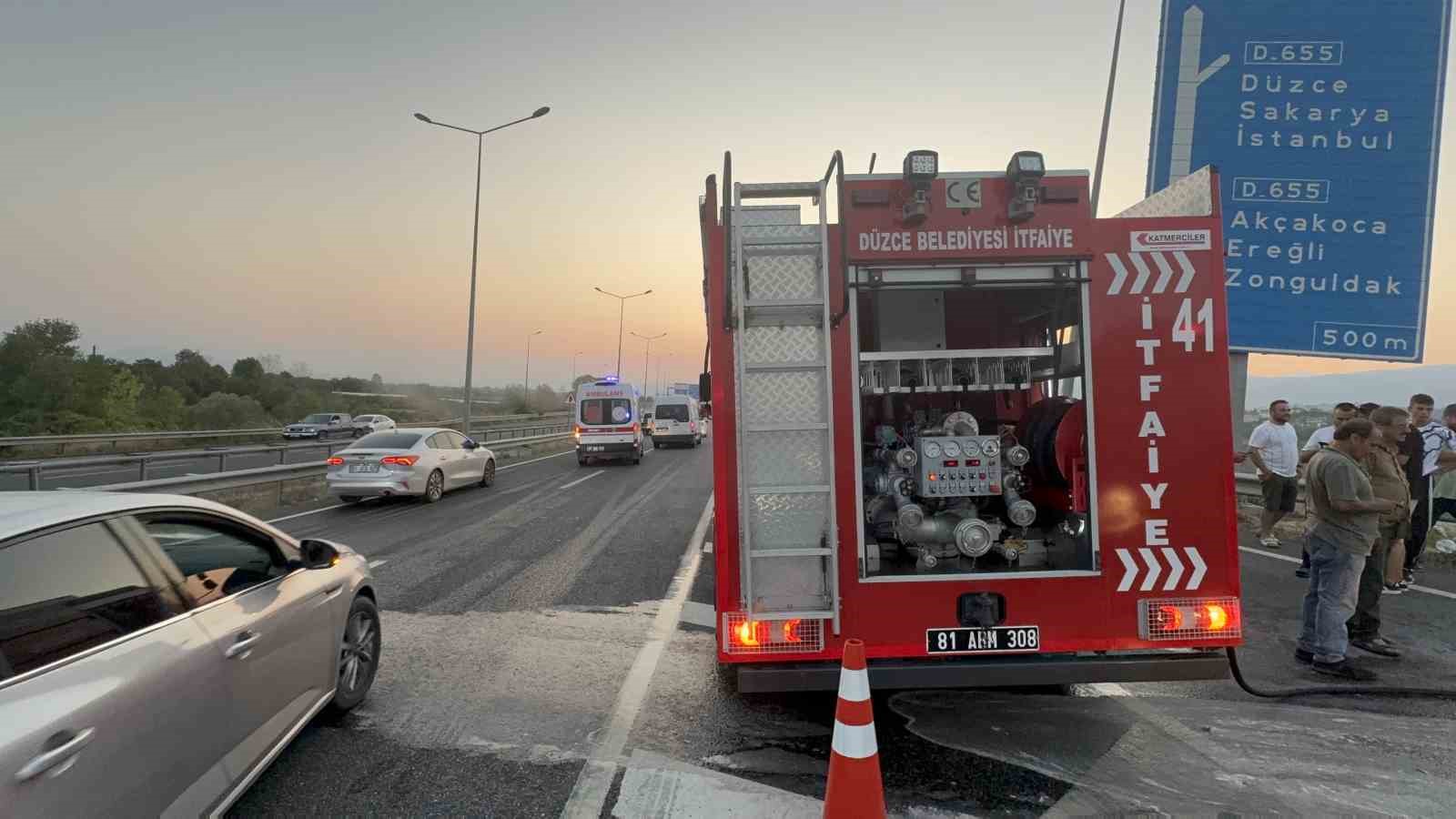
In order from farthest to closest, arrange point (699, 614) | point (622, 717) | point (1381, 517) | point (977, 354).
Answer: point (699, 614), point (1381, 517), point (622, 717), point (977, 354)

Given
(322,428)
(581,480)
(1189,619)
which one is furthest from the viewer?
(322,428)

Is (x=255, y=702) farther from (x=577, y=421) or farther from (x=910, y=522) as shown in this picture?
(x=577, y=421)

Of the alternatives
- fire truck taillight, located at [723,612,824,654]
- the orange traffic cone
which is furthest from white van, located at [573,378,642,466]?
the orange traffic cone

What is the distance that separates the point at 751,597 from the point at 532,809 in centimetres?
126

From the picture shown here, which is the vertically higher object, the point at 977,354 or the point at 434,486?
the point at 977,354

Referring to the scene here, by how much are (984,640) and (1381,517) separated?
3.85 m

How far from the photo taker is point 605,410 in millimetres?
23625

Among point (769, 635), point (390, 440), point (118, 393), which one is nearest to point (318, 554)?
point (769, 635)

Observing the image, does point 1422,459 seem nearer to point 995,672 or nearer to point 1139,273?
point 1139,273

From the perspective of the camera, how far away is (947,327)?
512 cm

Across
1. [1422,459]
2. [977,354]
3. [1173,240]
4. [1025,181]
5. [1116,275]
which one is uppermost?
[1025,181]

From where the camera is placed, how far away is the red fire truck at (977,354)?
351cm

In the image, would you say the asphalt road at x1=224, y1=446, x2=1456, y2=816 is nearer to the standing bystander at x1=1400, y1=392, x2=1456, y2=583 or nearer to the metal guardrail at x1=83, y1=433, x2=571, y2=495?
the standing bystander at x1=1400, y1=392, x2=1456, y2=583

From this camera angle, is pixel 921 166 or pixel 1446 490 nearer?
pixel 921 166
